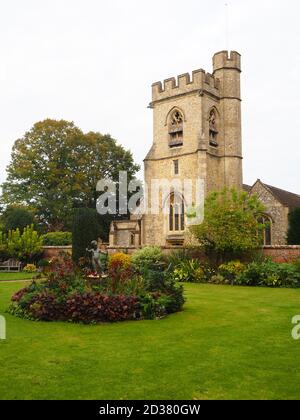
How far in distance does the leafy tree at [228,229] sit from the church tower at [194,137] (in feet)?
36.9

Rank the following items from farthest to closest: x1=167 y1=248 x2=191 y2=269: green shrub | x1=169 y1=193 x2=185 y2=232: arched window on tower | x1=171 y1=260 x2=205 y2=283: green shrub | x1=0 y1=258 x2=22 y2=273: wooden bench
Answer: x1=169 y1=193 x2=185 y2=232: arched window on tower < x1=0 y1=258 x2=22 y2=273: wooden bench < x1=167 y1=248 x2=191 y2=269: green shrub < x1=171 y1=260 x2=205 y2=283: green shrub

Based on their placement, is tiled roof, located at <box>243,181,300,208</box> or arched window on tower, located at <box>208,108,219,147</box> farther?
arched window on tower, located at <box>208,108,219,147</box>

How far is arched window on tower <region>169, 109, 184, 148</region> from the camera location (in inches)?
1351

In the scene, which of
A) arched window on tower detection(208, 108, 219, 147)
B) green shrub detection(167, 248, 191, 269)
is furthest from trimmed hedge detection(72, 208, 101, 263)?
arched window on tower detection(208, 108, 219, 147)

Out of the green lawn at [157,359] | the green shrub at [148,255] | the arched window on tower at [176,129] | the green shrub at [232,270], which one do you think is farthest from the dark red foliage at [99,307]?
the arched window on tower at [176,129]

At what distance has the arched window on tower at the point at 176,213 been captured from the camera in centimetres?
3328

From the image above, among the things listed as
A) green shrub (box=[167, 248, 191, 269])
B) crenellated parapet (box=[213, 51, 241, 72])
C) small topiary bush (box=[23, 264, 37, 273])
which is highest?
crenellated parapet (box=[213, 51, 241, 72])

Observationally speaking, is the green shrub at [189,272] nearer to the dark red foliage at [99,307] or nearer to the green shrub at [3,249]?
the dark red foliage at [99,307]

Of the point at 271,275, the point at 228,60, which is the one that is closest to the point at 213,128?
the point at 228,60

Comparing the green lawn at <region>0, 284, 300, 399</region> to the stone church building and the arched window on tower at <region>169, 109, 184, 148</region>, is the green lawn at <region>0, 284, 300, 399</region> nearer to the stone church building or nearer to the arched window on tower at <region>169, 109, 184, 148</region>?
the stone church building

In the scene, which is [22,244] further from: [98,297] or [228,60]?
[228,60]

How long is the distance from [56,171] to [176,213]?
13.7 m

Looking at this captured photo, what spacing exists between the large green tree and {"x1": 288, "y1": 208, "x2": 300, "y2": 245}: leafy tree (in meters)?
20.9

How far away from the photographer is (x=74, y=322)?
911cm
